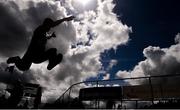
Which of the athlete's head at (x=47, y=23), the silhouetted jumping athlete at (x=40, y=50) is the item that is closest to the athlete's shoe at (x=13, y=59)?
the silhouetted jumping athlete at (x=40, y=50)

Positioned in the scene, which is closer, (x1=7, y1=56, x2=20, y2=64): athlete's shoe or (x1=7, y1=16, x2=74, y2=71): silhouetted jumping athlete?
(x1=7, y1=16, x2=74, y2=71): silhouetted jumping athlete

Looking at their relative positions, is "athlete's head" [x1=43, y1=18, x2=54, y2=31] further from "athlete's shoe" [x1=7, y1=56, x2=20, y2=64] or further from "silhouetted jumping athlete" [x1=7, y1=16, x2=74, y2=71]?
"athlete's shoe" [x1=7, y1=56, x2=20, y2=64]

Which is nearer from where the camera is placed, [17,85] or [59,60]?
[59,60]

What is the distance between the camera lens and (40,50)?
8.18 meters

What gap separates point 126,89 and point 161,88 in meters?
2.96

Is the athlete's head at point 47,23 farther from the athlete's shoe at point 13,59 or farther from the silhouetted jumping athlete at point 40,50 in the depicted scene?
the athlete's shoe at point 13,59

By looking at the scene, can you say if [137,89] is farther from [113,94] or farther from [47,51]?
[47,51]

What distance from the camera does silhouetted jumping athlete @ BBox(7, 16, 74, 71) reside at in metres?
8.12

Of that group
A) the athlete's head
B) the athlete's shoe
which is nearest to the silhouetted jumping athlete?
the athlete's head

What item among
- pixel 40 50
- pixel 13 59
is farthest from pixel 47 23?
pixel 13 59

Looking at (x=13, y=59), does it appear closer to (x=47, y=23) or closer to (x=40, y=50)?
(x=40, y=50)

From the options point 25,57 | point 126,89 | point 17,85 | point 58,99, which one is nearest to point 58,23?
point 25,57

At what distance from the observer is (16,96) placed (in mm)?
12742

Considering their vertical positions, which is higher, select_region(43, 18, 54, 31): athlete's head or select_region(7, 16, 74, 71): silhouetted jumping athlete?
select_region(43, 18, 54, 31): athlete's head
